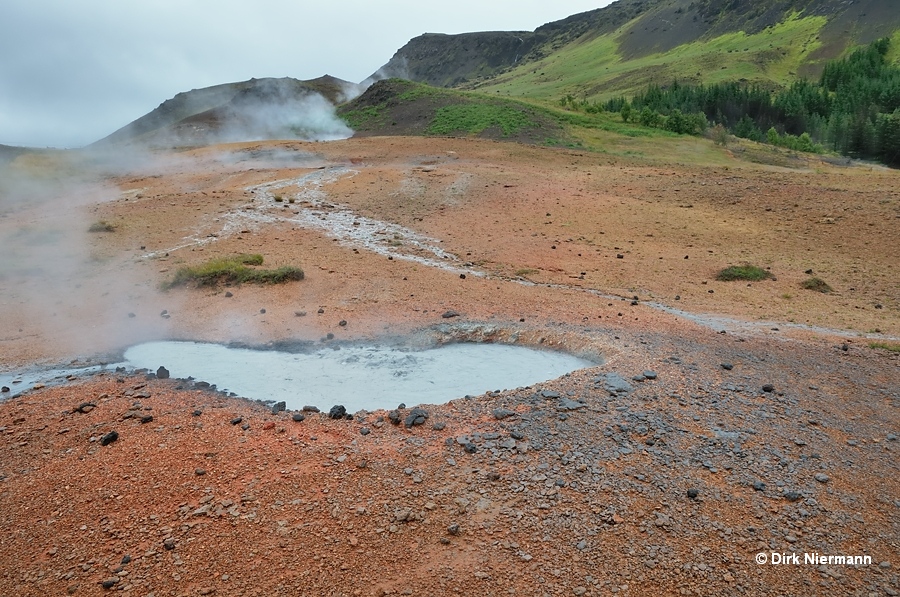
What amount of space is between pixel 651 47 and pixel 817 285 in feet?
325

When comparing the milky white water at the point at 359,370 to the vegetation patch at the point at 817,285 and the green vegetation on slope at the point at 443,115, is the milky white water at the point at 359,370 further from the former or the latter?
the green vegetation on slope at the point at 443,115

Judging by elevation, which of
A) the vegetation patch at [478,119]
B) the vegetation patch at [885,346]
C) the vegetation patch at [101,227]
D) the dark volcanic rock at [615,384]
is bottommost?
Answer: the vegetation patch at [885,346]

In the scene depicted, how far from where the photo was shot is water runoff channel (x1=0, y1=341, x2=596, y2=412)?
26.1 ft

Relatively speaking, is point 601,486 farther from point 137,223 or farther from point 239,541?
point 137,223

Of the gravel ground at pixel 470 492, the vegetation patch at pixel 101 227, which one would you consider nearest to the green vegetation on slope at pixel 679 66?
the vegetation patch at pixel 101 227

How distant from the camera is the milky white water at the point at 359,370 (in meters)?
7.95

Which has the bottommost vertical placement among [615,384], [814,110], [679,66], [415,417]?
[615,384]

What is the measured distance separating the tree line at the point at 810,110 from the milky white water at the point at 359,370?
3156 centimetres

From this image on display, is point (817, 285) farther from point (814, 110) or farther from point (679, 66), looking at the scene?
point (679, 66)

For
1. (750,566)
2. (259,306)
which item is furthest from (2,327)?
(750,566)

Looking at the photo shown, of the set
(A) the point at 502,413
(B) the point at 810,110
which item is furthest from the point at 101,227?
(B) the point at 810,110

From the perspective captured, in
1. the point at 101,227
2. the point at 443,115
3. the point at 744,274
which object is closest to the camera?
the point at 744,274

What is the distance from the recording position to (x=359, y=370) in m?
8.82

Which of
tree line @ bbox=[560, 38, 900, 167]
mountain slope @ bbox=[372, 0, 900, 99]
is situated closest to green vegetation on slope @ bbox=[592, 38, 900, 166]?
tree line @ bbox=[560, 38, 900, 167]
